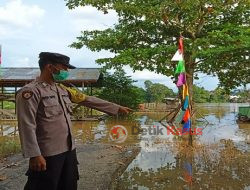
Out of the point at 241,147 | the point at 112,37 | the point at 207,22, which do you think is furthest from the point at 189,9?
the point at 241,147

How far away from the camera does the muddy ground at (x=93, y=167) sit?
5.85 meters

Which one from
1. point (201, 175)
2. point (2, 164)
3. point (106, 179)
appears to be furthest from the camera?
point (2, 164)

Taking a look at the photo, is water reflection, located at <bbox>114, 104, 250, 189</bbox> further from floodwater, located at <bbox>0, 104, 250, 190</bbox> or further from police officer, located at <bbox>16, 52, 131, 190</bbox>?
police officer, located at <bbox>16, 52, 131, 190</bbox>

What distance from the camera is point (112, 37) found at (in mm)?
13625

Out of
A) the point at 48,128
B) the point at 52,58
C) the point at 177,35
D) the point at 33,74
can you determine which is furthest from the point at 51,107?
the point at 33,74

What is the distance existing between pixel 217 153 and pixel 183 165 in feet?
5.95

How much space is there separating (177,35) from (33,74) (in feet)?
42.0

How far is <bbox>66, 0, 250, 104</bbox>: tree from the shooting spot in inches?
492

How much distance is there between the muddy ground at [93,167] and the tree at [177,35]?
405cm

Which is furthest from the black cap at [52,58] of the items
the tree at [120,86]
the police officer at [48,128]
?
the tree at [120,86]

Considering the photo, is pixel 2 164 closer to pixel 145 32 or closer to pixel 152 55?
pixel 152 55

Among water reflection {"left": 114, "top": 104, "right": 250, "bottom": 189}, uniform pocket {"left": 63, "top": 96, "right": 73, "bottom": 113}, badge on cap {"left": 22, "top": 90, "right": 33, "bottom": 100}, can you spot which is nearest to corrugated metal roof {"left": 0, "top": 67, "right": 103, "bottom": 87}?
water reflection {"left": 114, "top": 104, "right": 250, "bottom": 189}

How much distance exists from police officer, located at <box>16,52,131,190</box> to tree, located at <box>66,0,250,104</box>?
9.16m

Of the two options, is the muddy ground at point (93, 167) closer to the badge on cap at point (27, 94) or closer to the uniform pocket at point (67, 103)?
the uniform pocket at point (67, 103)
